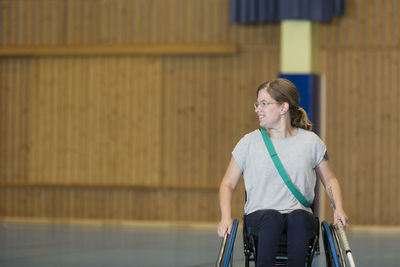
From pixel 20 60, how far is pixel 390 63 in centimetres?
518

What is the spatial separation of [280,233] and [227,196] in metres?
0.33

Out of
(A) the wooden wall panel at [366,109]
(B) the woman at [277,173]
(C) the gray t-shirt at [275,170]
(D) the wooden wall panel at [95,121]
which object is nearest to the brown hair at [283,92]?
(B) the woman at [277,173]

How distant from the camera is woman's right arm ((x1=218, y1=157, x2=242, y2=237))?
3760mm

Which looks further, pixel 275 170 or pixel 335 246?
pixel 275 170

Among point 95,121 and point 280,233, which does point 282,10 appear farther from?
point 280,233

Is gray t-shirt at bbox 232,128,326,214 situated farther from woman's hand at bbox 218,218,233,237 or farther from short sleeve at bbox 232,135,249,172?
woman's hand at bbox 218,218,233,237

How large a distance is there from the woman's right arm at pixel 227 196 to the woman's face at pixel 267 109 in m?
0.27

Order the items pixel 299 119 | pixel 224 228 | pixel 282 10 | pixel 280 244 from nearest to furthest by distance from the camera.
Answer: pixel 224 228, pixel 280 244, pixel 299 119, pixel 282 10

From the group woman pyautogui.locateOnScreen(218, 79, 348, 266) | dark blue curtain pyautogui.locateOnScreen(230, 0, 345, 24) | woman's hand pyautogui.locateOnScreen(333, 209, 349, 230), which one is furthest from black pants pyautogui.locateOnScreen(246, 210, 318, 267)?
dark blue curtain pyautogui.locateOnScreen(230, 0, 345, 24)

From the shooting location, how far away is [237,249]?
8359 mm

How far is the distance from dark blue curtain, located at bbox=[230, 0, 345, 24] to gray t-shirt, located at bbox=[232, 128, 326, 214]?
6542mm

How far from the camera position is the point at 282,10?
413 inches

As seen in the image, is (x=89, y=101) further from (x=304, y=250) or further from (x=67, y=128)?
(x=304, y=250)

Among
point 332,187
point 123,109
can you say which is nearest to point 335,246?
point 332,187
